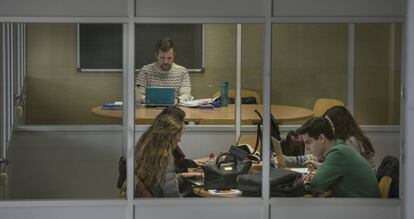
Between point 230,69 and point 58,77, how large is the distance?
1.39 meters

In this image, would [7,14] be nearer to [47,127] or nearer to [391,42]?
[47,127]

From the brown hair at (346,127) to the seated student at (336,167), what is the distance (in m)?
0.05

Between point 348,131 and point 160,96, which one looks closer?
point 160,96

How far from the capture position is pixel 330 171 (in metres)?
7.50

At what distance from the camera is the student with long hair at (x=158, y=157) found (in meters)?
7.49

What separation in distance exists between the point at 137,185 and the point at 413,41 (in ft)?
8.26

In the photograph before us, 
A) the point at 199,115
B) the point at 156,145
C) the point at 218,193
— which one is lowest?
the point at 218,193

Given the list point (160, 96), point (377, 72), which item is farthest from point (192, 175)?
point (377, 72)

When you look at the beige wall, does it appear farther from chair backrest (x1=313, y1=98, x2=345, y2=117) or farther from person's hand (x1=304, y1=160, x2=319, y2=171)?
person's hand (x1=304, y1=160, x2=319, y2=171)

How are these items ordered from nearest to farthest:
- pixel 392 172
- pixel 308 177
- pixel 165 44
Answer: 1. pixel 165 44
2. pixel 308 177
3. pixel 392 172

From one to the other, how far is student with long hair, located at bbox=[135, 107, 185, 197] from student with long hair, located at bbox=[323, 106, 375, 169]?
1247 mm

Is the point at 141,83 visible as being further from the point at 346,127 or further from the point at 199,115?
the point at 346,127

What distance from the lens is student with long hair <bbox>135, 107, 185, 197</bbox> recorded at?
7492 millimetres

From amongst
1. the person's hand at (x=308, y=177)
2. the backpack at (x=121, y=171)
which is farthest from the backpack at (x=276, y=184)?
the backpack at (x=121, y=171)
